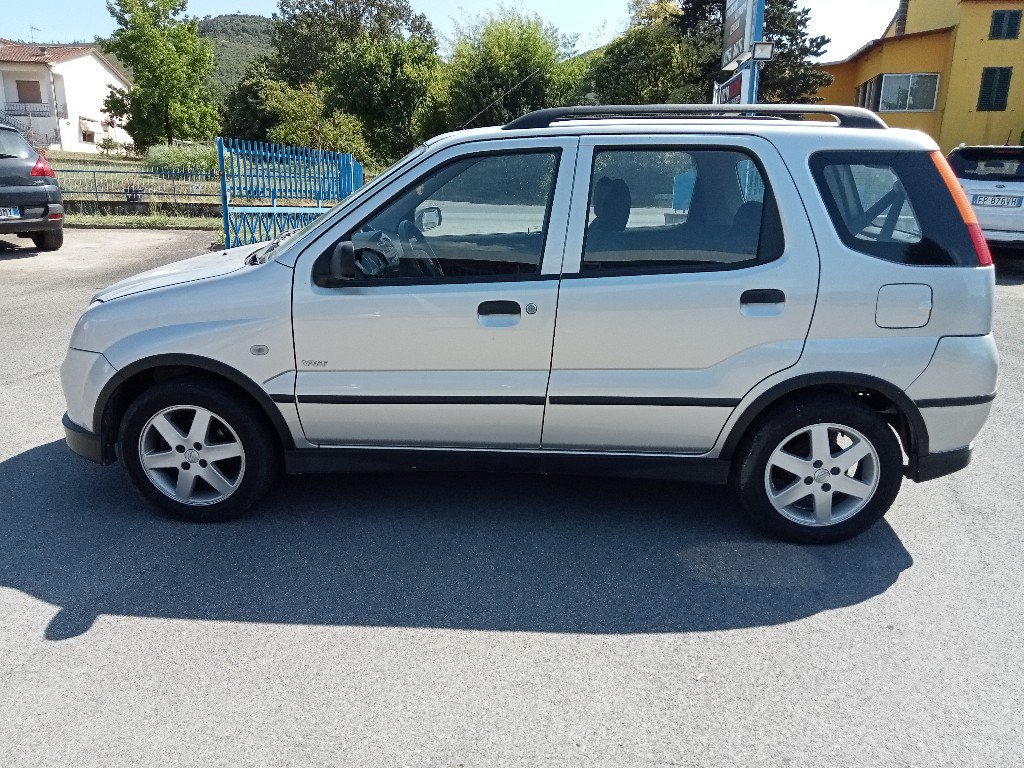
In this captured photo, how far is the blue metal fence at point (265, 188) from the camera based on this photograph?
14117mm

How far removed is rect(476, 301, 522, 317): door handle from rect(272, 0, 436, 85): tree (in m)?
63.3

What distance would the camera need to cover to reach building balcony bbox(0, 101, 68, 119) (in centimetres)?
5131

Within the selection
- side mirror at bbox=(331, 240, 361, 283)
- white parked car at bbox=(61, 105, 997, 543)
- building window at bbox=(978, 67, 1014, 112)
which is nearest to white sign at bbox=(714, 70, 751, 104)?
white parked car at bbox=(61, 105, 997, 543)

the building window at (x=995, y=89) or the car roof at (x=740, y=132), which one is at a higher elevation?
the building window at (x=995, y=89)

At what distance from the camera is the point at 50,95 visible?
5266cm

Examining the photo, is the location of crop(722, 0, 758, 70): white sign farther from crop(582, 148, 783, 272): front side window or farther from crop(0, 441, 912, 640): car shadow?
crop(0, 441, 912, 640): car shadow

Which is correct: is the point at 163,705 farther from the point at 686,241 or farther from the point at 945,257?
the point at 945,257

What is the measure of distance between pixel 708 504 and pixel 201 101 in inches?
1678

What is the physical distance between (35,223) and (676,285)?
467 inches

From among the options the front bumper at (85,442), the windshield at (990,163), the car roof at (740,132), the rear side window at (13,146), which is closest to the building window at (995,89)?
the windshield at (990,163)

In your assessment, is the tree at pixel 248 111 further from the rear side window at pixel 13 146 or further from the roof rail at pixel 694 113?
the roof rail at pixel 694 113

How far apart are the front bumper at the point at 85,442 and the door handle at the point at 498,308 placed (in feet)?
6.26

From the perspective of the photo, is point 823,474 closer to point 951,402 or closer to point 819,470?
point 819,470

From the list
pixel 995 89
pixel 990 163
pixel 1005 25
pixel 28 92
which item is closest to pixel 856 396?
pixel 990 163
